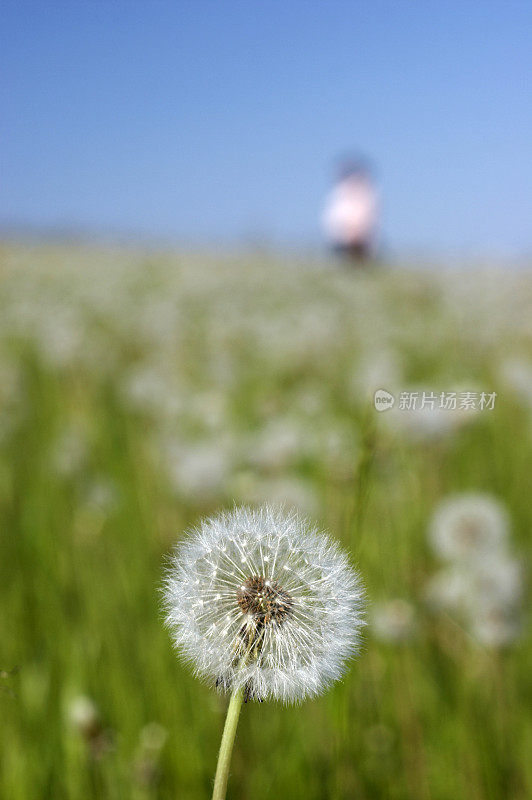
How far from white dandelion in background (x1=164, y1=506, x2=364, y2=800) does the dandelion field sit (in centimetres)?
3

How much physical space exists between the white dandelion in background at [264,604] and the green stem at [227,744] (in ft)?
0.13

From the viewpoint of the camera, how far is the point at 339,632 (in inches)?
17.2

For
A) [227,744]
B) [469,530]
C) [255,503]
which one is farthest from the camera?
[469,530]

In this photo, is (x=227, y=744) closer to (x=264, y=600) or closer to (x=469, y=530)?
(x=264, y=600)

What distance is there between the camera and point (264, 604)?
18.2 inches

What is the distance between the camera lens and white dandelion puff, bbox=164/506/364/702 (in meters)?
0.42

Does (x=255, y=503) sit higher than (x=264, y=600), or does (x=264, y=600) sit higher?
(x=255, y=503)

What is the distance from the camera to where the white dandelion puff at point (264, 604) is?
1.37 ft

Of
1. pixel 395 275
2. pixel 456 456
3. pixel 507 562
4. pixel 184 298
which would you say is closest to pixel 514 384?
pixel 456 456
